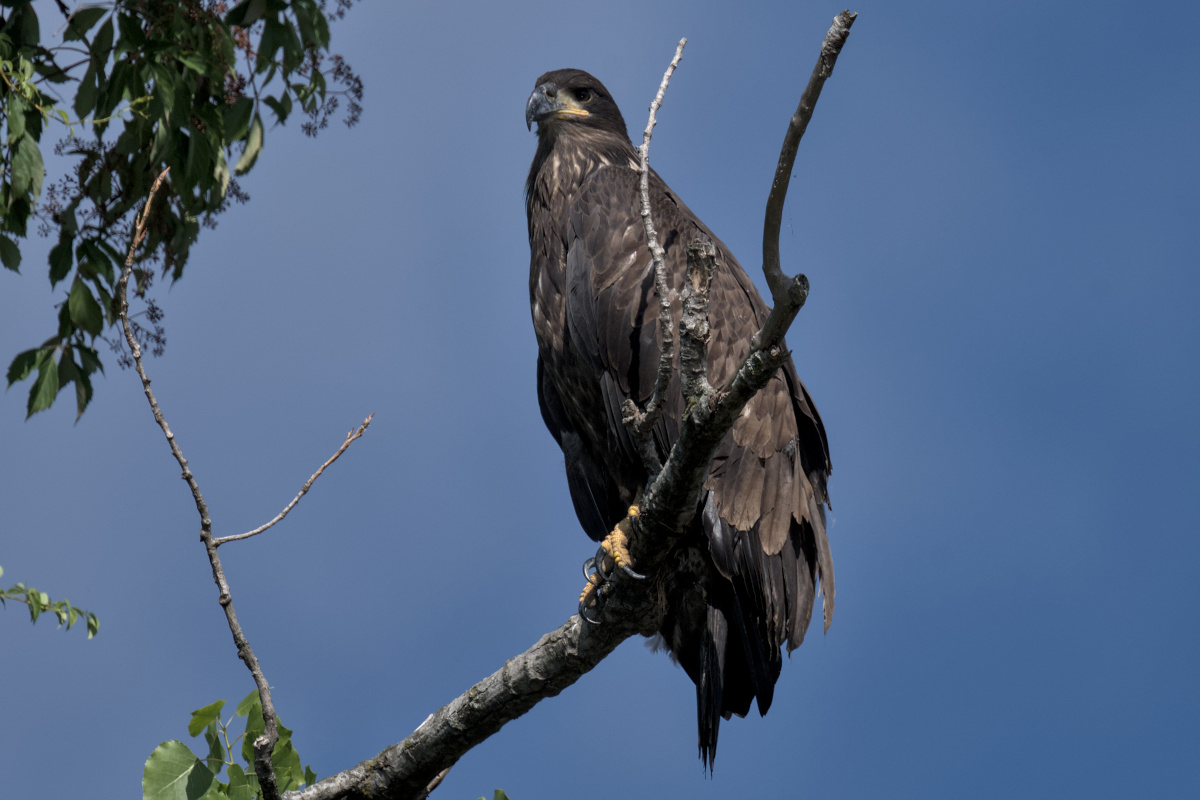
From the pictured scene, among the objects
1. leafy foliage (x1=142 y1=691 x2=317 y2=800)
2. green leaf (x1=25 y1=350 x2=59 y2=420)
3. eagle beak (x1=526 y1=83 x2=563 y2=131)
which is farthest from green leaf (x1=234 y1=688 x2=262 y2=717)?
eagle beak (x1=526 y1=83 x2=563 y2=131)

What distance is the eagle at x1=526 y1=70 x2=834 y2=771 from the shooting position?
3.60 metres

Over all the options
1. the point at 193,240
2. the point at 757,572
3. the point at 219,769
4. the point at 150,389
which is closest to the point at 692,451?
the point at 757,572

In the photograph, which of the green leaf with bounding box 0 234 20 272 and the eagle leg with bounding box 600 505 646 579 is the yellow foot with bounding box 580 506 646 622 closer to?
the eagle leg with bounding box 600 505 646 579

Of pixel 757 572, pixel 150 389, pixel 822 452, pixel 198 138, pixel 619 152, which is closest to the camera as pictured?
pixel 150 389

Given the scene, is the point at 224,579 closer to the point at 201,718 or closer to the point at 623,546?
the point at 201,718

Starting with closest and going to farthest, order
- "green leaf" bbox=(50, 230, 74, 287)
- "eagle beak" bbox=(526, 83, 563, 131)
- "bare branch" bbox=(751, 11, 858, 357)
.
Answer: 1. "bare branch" bbox=(751, 11, 858, 357)
2. "green leaf" bbox=(50, 230, 74, 287)
3. "eagle beak" bbox=(526, 83, 563, 131)

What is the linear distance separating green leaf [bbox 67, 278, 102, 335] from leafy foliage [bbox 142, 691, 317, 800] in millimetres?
1357

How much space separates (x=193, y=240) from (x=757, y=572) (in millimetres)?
2480

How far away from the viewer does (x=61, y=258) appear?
3.38 metres

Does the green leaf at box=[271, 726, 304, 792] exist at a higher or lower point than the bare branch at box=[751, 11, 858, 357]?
higher

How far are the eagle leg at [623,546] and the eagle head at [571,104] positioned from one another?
217cm

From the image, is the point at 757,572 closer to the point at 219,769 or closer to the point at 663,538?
the point at 663,538

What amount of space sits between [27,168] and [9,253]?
491 millimetres

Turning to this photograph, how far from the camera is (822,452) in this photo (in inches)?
160
